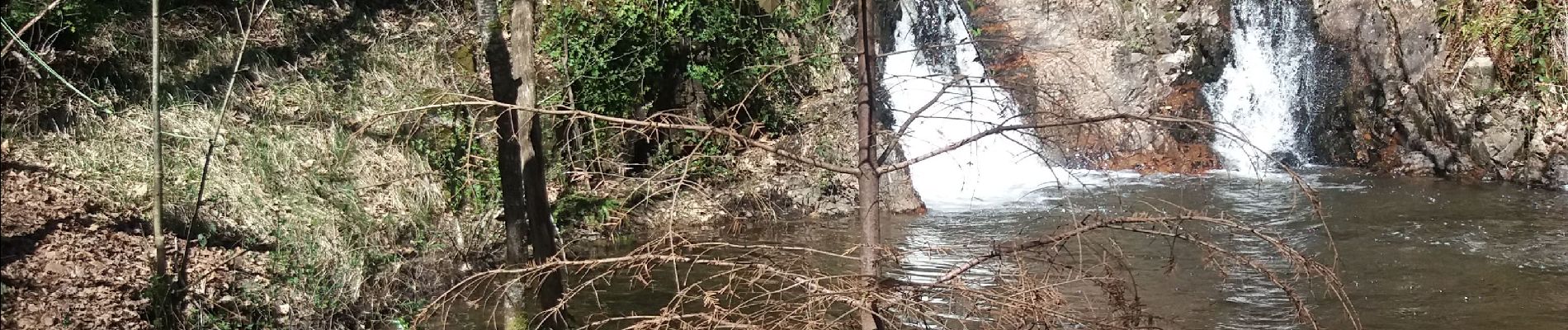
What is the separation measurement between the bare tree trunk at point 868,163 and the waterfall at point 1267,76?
39.0 feet

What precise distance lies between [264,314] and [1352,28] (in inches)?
520

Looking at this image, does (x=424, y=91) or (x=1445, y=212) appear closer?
(x=424, y=91)

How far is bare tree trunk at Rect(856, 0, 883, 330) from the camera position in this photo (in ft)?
11.1

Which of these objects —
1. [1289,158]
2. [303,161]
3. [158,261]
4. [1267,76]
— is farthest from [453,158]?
[1267,76]

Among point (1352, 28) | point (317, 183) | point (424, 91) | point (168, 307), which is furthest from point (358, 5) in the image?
point (1352, 28)

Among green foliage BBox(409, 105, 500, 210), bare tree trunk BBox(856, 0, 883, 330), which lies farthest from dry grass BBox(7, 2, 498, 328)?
bare tree trunk BBox(856, 0, 883, 330)

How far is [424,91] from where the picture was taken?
9469mm

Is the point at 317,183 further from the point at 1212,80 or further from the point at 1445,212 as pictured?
the point at 1212,80

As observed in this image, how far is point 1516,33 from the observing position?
11438mm

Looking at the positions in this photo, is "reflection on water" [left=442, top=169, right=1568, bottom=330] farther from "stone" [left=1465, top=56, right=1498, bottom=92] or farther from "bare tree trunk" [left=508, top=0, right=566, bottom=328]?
"stone" [left=1465, top=56, right=1498, bottom=92]

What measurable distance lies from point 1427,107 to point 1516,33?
142cm

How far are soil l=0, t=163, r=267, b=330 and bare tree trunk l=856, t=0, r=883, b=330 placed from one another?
4399mm

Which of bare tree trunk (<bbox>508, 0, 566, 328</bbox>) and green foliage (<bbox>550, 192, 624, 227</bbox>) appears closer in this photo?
bare tree trunk (<bbox>508, 0, 566, 328</bbox>)

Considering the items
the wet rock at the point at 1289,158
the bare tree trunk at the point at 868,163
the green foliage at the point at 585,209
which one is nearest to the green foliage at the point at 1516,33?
the wet rock at the point at 1289,158
